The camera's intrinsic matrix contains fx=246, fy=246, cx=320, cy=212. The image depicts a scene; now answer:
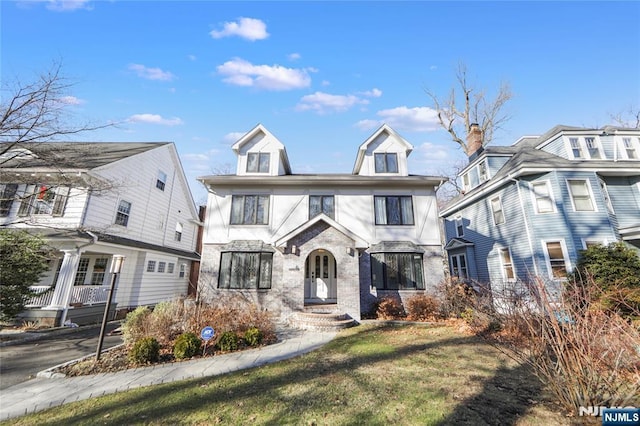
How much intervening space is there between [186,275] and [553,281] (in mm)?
23944

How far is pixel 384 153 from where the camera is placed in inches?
594

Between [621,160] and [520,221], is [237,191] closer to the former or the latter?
[520,221]

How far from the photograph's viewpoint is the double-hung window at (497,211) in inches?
595

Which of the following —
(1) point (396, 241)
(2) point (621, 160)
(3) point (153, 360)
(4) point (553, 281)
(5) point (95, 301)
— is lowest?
(3) point (153, 360)

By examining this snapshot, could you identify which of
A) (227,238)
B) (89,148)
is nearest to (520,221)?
(227,238)

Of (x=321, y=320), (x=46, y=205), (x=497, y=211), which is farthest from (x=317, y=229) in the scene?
(x=46, y=205)

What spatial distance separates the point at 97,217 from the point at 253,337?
11616 millimetres

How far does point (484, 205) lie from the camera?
1661 cm

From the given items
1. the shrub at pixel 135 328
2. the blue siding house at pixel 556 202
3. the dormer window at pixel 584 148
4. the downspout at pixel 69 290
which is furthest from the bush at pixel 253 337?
the dormer window at pixel 584 148

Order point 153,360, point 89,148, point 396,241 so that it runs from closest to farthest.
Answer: point 153,360 → point 396,241 → point 89,148

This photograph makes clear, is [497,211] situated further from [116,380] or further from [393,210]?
[116,380]

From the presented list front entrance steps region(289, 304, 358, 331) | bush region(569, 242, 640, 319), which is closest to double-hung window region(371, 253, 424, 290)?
front entrance steps region(289, 304, 358, 331)

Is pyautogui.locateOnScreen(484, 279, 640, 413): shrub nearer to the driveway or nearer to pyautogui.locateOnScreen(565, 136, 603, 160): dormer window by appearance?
Answer: the driveway

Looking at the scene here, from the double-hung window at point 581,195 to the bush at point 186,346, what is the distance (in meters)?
18.4
